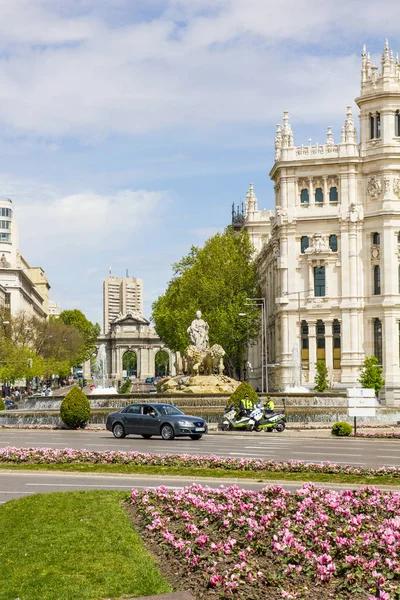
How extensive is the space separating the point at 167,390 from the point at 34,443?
27.1 m

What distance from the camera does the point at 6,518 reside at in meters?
15.2

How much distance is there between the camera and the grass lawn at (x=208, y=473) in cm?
2102

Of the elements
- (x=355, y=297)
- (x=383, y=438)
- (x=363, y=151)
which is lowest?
(x=383, y=438)

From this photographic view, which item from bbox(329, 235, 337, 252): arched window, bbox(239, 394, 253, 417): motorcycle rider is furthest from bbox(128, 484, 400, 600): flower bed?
bbox(329, 235, 337, 252): arched window

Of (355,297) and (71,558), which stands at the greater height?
(355,297)

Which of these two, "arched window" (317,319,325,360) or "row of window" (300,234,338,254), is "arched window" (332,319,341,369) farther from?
"row of window" (300,234,338,254)

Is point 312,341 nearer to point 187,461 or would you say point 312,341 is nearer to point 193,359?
point 193,359

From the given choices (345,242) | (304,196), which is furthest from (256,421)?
(304,196)

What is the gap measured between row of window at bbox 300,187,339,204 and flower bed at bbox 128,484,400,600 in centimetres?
7208

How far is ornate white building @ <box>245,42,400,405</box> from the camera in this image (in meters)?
84.3

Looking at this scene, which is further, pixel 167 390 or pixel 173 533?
pixel 167 390

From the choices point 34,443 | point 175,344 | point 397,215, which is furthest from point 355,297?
point 34,443

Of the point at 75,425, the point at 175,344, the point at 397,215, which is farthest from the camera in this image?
the point at 175,344

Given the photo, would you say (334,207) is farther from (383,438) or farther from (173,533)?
(173,533)
